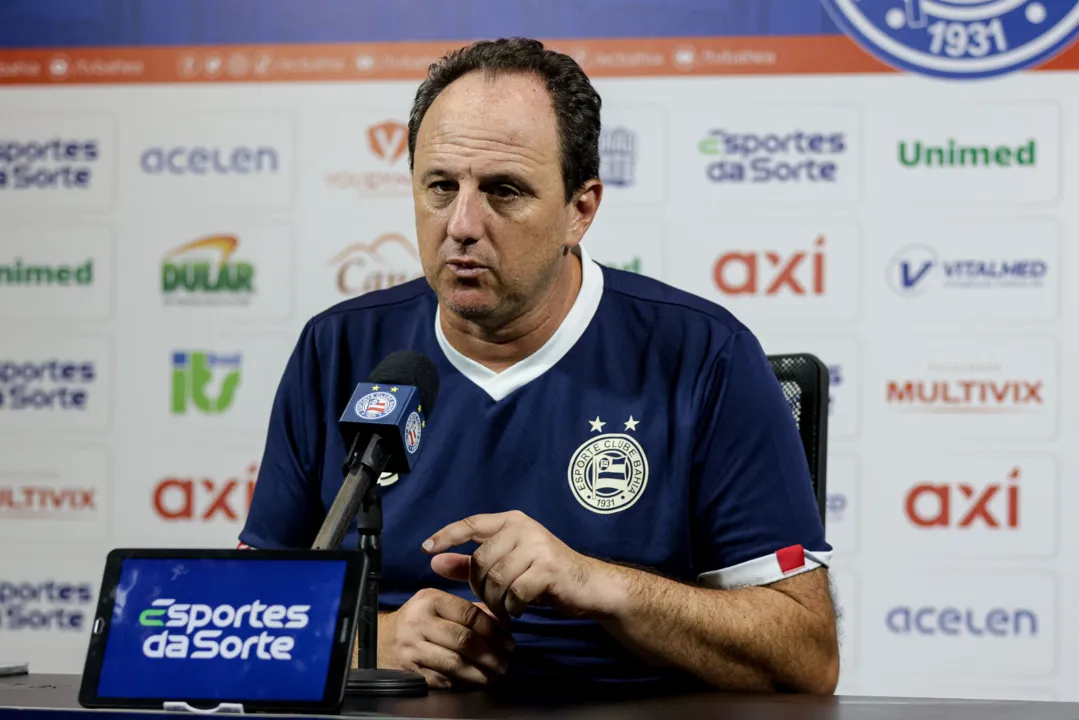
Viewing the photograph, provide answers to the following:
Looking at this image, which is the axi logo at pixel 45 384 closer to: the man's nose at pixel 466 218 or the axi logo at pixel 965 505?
the man's nose at pixel 466 218

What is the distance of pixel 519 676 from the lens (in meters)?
1.53

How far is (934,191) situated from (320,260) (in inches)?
53.6

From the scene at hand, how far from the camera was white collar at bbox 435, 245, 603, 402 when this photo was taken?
1.68 m

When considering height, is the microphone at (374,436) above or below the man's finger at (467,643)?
above

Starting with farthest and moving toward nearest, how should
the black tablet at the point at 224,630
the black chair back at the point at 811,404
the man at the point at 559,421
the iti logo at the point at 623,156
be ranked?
the iti logo at the point at 623,156 → the black chair back at the point at 811,404 → the man at the point at 559,421 → the black tablet at the point at 224,630

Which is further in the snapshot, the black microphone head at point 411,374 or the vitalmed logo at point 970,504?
the vitalmed logo at point 970,504

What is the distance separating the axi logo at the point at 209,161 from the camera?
9.83 ft

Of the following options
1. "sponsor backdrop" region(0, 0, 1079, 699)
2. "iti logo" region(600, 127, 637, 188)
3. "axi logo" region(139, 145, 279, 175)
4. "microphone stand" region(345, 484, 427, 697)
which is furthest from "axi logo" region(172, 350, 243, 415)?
"microphone stand" region(345, 484, 427, 697)

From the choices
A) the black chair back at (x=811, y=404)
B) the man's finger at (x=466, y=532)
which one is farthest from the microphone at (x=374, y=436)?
the black chair back at (x=811, y=404)

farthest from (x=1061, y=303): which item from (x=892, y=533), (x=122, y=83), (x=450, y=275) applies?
(x=122, y=83)

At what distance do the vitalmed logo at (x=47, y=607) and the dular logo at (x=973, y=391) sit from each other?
1926 millimetres

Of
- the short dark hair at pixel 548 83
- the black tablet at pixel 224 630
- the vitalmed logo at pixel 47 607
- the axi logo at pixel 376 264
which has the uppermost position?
the short dark hair at pixel 548 83

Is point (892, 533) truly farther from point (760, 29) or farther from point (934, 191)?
point (760, 29)

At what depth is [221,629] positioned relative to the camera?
3.17ft
